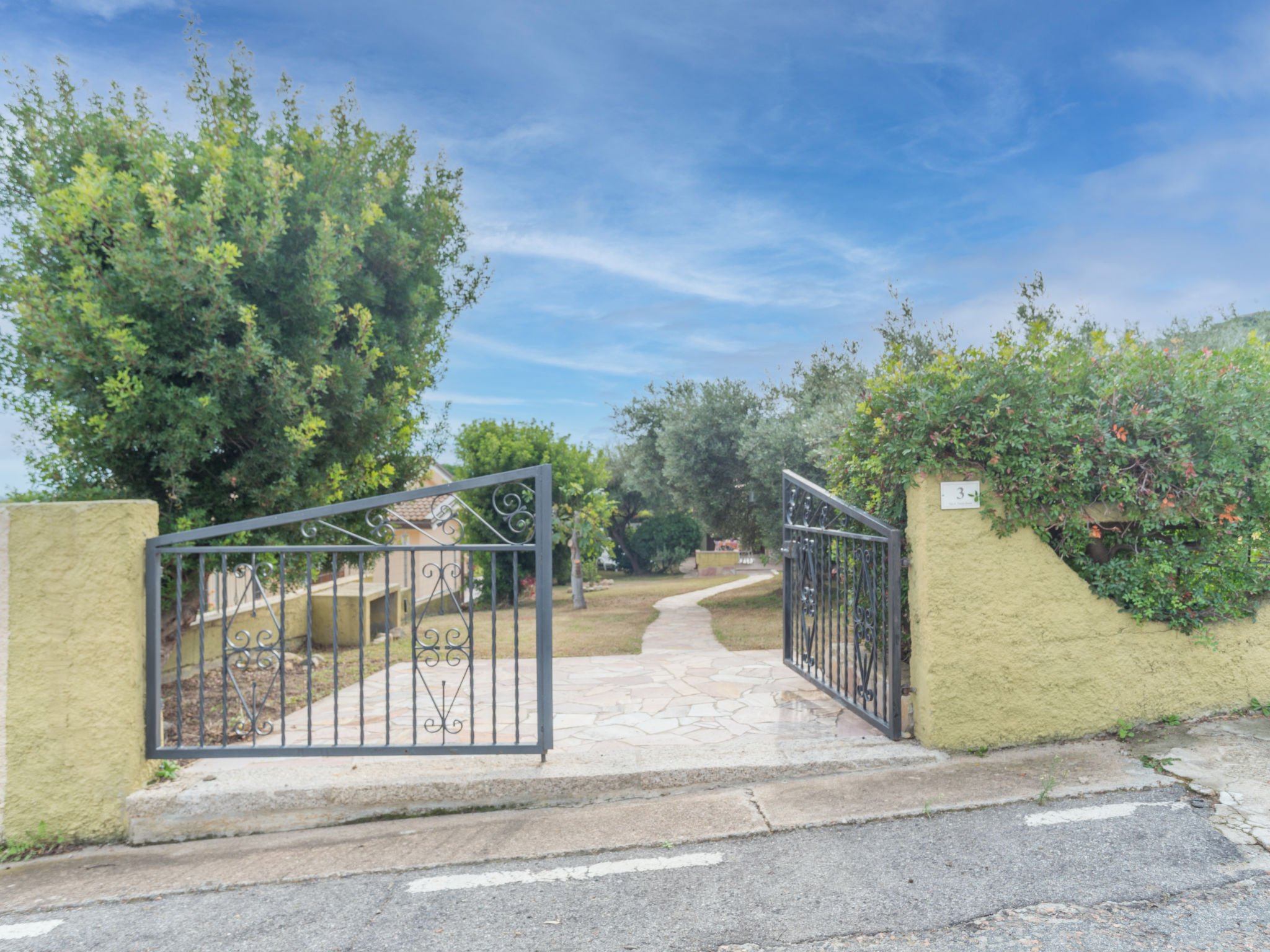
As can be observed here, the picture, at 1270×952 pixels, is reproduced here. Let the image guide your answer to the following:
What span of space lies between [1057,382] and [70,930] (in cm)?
596

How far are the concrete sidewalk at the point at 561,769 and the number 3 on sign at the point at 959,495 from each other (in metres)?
1.56

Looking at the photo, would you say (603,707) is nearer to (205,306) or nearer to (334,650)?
(334,650)

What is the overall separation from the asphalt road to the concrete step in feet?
2.12

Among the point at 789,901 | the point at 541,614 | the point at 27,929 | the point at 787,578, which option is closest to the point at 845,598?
the point at 787,578

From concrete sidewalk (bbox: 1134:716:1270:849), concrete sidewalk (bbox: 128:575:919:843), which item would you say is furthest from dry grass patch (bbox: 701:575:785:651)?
concrete sidewalk (bbox: 1134:716:1270:849)

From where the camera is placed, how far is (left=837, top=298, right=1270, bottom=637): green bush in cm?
436

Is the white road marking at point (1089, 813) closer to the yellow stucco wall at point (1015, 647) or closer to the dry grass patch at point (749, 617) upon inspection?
the yellow stucco wall at point (1015, 647)

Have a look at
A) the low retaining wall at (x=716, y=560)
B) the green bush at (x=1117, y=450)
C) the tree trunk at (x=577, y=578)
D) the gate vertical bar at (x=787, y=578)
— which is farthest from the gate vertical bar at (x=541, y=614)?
the low retaining wall at (x=716, y=560)

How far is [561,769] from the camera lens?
13.5ft

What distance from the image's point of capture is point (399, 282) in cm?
646

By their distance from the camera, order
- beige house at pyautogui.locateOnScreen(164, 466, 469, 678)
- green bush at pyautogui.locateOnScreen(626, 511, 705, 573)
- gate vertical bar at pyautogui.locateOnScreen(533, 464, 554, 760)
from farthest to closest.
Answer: green bush at pyautogui.locateOnScreen(626, 511, 705, 573) → beige house at pyautogui.locateOnScreen(164, 466, 469, 678) → gate vertical bar at pyautogui.locateOnScreen(533, 464, 554, 760)

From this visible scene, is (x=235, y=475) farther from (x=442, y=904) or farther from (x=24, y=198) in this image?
(x=442, y=904)

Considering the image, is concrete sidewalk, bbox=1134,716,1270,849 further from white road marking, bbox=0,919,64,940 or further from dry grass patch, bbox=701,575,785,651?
white road marking, bbox=0,919,64,940

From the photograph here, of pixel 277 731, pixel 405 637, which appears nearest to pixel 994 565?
pixel 277 731
